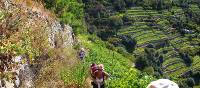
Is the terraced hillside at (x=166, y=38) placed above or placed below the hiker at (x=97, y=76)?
below

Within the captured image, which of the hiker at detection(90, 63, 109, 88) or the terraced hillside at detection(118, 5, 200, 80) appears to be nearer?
the hiker at detection(90, 63, 109, 88)

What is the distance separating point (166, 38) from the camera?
316 ft

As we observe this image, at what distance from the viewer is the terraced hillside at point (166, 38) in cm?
8825

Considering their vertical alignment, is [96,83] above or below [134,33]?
above

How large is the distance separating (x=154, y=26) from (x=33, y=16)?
8753 cm

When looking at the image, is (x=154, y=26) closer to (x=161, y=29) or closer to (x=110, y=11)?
(x=161, y=29)

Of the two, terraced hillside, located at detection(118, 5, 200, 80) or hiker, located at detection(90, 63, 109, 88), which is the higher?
hiker, located at detection(90, 63, 109, 88)

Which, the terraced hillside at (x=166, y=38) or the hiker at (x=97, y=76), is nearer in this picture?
the hiker at (x=97, y=76)

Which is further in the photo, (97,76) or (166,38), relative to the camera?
(166,38)

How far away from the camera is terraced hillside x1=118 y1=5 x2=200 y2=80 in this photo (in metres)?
88.2

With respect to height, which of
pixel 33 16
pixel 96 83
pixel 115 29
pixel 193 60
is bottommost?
pixel 193 60

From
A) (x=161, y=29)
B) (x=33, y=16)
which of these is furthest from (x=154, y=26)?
(x=33, y=16)

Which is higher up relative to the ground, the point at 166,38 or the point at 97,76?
the point at 97,76

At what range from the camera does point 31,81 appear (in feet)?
38.6
